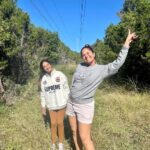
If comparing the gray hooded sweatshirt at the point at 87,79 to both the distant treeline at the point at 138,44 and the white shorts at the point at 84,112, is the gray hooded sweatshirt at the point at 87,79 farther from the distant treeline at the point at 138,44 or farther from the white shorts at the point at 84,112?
the distant treeline at the point at 138,44

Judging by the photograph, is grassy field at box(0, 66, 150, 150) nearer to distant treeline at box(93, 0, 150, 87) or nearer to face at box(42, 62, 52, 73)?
face at box(42, 62, 52, 73)

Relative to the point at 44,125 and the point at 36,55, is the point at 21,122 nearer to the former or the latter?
the point at 44,125

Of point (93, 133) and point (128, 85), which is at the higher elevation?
point (128, 85)

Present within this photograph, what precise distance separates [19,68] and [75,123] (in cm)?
1230

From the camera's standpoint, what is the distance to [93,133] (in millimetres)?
7520

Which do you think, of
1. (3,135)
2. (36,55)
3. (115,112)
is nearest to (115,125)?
(115,112)

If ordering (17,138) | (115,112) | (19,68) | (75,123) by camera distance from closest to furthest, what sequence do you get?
1. (75,123)
2. (17,138)
3. (115,112)
4. (19,68)

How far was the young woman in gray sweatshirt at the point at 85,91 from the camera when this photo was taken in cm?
495

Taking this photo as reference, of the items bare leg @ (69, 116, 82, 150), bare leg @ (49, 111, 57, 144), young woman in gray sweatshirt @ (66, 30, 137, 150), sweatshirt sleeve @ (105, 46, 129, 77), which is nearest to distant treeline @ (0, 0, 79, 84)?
bare leg @ (49, 111, 57, 144)

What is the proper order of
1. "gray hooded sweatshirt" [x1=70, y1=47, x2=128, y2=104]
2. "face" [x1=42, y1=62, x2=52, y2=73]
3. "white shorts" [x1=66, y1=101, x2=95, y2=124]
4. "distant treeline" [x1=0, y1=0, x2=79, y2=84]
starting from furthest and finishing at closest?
"distant treeline" [x1=0, y1=0, x2=79, y2=84] < "face" [x1=42, y1=62, x2=52, y2=73] < "white shorts" [x1=66, y1=101, x2=95, y2=124] < "gray hooded sweatshirt" [x1=70, y1=47, x2=128, y2=104]

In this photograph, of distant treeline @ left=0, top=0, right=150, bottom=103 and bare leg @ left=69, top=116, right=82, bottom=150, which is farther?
distant treeline @ left=0, top=0, right=150, bottom=103

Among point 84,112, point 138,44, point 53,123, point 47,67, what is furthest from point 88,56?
point 138,44

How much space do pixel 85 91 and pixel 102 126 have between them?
3186 millimetres

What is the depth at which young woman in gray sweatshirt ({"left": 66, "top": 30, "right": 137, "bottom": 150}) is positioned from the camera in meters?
4.95
